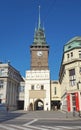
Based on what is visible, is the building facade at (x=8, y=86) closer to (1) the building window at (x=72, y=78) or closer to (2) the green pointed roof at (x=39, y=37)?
(2) the green pointed roof at (x=39, y=37)

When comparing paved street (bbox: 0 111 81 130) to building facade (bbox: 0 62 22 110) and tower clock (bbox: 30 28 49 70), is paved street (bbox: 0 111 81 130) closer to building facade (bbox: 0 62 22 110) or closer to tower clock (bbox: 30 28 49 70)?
building facade (bbox: 0 62 22 110)

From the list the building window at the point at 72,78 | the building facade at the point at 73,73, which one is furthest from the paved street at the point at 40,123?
the building window at the point at 72,78

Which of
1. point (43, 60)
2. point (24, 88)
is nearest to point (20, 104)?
point (24, 88)

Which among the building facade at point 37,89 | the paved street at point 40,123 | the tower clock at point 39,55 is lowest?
the paved street at point 40,123

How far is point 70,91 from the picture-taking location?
48.1 metres

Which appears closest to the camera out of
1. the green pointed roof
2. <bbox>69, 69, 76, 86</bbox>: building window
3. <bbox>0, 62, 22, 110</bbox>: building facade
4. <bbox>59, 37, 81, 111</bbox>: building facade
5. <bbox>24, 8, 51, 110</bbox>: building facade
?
<bbox>59, 37, 81, 111</bbox>: building facade

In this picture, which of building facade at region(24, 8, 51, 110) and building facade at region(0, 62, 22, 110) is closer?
building facade at region(0, 62, 22, 110)

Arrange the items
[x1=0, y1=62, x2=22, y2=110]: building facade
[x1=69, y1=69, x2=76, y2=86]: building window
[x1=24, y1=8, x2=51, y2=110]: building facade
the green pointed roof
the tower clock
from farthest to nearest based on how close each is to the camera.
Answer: the green pointed roof < the tower clock < [x1=24, y1=8, x2=51, y2=110]: building facade < [x1=0, y1=62, x2=22, y2=110]: building facade < [x1=69, y1=69, x2=76, y2=86]: building window

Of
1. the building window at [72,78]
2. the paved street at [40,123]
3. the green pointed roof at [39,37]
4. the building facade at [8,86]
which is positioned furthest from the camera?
the green pointed roof at [39,37]

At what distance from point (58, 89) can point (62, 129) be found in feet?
223

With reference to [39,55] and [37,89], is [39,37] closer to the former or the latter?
[39,55]

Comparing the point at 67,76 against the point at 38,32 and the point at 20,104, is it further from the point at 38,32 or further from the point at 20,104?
the point at 38,32

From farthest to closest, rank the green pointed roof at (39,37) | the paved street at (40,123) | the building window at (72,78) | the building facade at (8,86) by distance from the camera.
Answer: the green pointed roof at (39,37), the building facade at (8,86), the building window at (72,78), the paved street at (40,123)

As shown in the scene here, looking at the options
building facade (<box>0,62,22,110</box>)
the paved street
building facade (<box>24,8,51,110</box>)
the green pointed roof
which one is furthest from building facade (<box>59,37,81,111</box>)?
the green pointed roof
